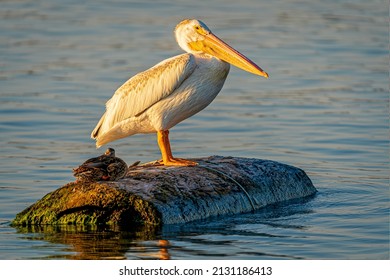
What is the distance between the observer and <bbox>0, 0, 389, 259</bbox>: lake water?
32.5 feet

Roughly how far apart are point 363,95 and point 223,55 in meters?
6.81

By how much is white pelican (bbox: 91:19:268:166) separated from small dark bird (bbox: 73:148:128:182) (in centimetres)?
82

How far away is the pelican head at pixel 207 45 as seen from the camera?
451 inches

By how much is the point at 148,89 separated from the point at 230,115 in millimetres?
5606

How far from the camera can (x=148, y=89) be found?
1107cm

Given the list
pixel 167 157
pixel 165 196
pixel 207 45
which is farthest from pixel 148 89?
pixel 165 196

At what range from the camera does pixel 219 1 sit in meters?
27.1

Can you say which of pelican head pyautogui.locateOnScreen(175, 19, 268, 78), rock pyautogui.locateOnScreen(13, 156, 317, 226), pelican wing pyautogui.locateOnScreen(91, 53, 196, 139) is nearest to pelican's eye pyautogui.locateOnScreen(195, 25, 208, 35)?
pelican head pyautogui.locateOnScreen(175, 19, 268, 78)

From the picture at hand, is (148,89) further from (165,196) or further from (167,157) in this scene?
(165,196)

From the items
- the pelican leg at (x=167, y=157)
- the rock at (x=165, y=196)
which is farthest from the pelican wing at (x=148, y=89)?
the rock at (x=165, y=196)

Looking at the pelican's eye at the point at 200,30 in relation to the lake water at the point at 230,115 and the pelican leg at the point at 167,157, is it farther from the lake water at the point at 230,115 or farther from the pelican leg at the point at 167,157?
the lake water at the point at 230,115

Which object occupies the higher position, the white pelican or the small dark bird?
the white pelican

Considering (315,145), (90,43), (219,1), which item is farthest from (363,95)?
(219,1)

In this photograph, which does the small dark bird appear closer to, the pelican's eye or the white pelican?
the white pelican
